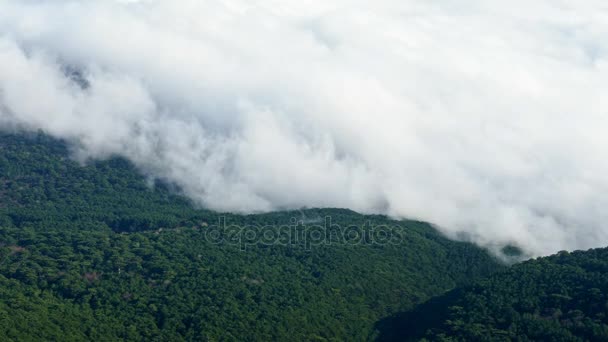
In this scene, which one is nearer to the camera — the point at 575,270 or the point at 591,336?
the point at 591,336

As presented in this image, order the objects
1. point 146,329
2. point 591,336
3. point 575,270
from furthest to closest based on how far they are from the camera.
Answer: point 575,270, point 146,329, point 591,336

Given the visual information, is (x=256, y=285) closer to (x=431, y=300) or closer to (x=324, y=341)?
(x=324, y=341)

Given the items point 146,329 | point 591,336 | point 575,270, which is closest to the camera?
point 591,336

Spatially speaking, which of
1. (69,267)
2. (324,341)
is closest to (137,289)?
(69,267)

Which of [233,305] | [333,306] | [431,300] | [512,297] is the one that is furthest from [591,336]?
[233,305]

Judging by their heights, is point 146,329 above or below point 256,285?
below

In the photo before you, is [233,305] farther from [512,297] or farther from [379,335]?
[512,297]
